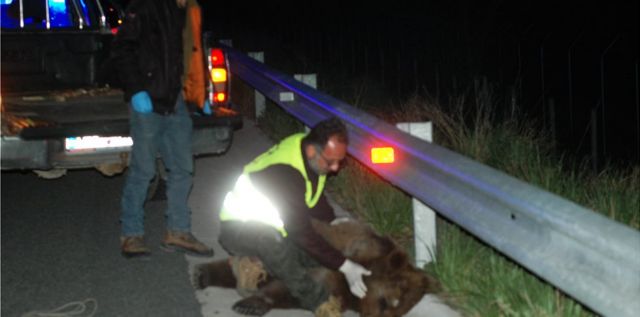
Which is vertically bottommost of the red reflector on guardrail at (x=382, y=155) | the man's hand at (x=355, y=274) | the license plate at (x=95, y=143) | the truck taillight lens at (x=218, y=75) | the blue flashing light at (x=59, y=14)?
the man's hand at (x=355, y=274)

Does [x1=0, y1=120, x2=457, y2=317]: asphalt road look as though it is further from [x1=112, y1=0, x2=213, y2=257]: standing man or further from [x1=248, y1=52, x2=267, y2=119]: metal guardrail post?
Result: [x1=248, y1=52, x2=267, y2=119]: metal guardrail post

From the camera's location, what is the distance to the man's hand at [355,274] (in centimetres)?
587

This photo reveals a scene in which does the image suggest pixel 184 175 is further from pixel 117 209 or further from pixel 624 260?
pixel 624 260

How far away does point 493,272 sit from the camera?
19.5ft

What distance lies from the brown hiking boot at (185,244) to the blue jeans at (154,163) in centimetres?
6

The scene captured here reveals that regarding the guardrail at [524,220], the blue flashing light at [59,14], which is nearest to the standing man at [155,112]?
the guardrail at [524,220]

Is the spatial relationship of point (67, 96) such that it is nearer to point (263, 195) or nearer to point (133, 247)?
point (133, 247)

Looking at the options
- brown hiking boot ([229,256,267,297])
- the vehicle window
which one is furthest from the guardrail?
the vehicle window

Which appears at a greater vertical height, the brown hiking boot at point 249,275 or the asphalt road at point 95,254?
the brown hiking boot at point 249,275

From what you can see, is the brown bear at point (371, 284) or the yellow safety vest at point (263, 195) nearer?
the brown bear at point (371, 284)

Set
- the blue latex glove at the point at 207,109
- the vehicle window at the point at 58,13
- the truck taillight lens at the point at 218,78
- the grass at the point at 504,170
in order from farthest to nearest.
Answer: the vehicle window at the point at 58,13 → the truck taillight lens at the point at 218,78 → the blue latex glove at the point at 207,109 → the grass at the point at 504,170

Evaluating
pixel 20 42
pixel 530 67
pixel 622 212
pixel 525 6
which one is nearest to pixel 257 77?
pixel 20 42

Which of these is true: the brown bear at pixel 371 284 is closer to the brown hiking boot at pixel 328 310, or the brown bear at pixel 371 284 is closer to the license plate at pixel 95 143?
the brown hiking boot at pixel 328 310

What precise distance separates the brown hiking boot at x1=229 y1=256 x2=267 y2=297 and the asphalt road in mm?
108
